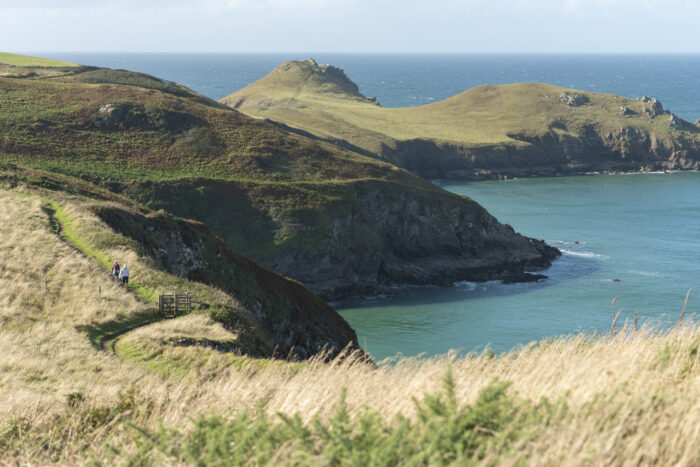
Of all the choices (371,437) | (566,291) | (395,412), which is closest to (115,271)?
(395,412)

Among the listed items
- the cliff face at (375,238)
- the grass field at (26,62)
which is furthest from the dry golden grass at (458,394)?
the grass field at (26,62)

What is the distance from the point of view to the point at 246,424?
30.2 ft

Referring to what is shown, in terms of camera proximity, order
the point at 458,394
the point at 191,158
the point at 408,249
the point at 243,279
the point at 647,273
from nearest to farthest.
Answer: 1. the point at 458,394
2. the point at 243,279
3. the point at 647,273
4. the point at 408,249
5. the point at 191,158

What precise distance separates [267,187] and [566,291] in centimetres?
3937

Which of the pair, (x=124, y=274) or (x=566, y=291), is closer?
(x=124, y=274)

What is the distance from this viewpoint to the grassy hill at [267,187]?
262ft

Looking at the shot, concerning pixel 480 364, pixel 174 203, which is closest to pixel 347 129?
pixel 174 203

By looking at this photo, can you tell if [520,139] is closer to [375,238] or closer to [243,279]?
[375,238]

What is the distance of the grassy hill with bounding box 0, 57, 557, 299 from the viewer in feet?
262

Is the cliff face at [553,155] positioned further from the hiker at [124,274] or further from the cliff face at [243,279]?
the hiker at [124,274]

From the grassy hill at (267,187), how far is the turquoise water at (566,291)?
20.8ft

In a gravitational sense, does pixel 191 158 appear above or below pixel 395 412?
below

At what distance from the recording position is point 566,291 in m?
75.8

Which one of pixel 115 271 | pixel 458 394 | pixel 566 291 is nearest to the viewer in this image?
pixel 458 394
